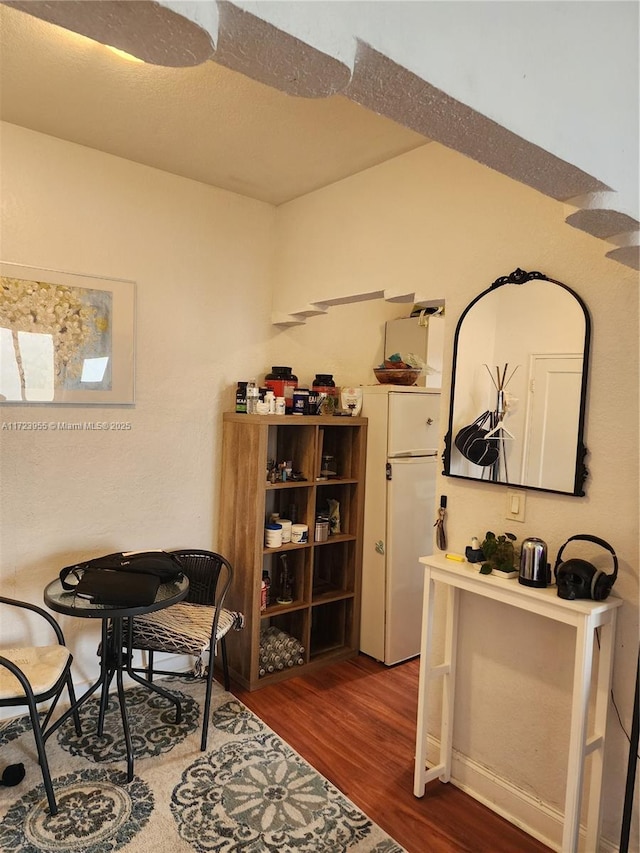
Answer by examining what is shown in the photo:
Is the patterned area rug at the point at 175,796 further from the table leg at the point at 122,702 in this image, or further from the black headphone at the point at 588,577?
the black headphone at the point at 588,577

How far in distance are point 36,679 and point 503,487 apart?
6.14 feet

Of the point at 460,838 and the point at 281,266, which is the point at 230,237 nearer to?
the point at 281,266

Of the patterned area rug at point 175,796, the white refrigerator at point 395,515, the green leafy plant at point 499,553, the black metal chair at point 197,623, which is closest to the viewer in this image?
the patterned area rug at point 175,796

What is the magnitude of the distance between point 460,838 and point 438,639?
68 cm

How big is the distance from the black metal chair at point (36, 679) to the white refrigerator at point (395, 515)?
1.65m

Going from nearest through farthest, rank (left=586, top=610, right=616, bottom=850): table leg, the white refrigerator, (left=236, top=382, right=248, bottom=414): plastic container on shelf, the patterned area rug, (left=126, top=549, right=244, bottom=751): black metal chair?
(left=586, top=610, right=616, bottom=850): table leg < the patterned area rug < (left=126, top=549, right=244, bottom=751): black metal chair < (left=236, top=382, right=248, bottom=414): plastic container on shelf < the white refrigerator

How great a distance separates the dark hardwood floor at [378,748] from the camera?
1964mm

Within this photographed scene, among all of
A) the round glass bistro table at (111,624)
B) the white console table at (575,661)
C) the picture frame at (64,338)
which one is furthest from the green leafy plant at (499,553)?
the picture frame at (64,338)

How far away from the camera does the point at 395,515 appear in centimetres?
319

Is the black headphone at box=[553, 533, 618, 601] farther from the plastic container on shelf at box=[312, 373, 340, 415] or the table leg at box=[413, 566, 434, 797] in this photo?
the plastic container on shelf at box=[312, 373, 340, 415]

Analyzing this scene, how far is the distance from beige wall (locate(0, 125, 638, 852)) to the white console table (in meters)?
0.06

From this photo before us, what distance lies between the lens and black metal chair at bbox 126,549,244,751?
2393mm

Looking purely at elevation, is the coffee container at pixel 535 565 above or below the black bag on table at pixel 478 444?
below

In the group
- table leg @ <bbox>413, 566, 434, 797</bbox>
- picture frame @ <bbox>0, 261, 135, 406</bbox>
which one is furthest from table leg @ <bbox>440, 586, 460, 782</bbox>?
picture frame @ <bbox>0, 261, 135, 406</bbox>
